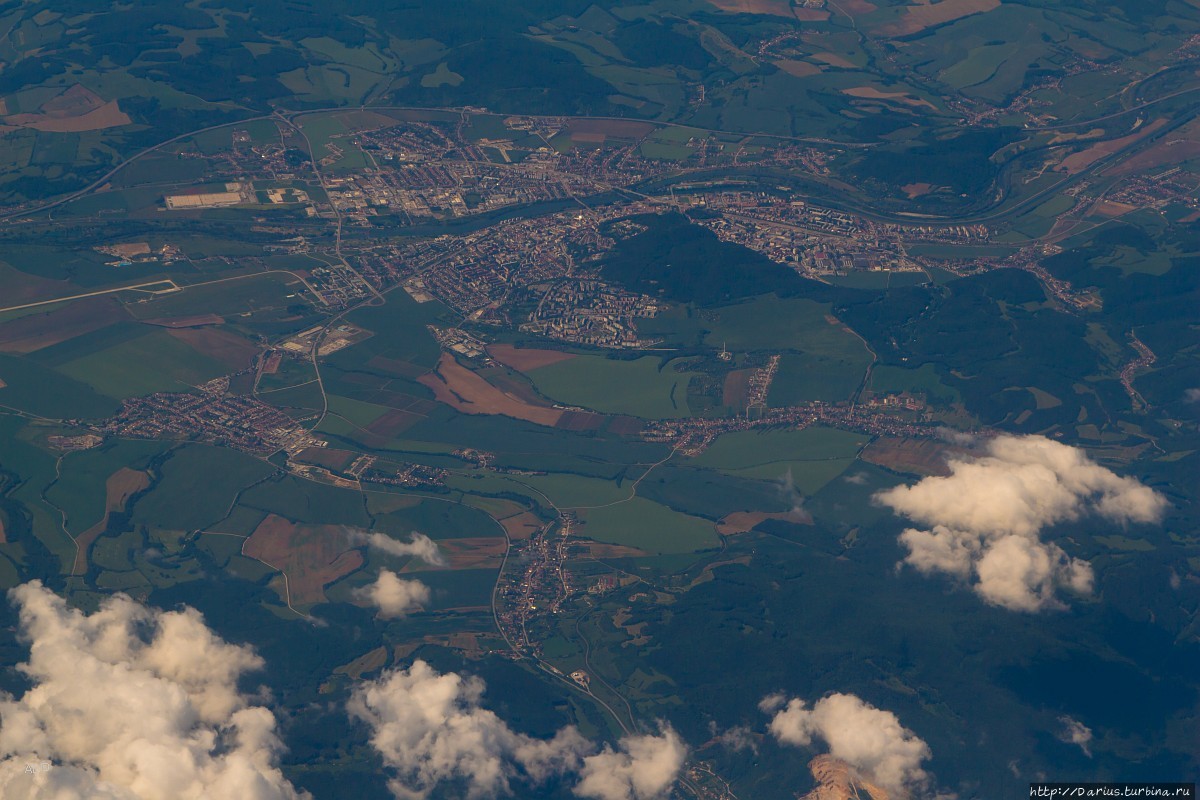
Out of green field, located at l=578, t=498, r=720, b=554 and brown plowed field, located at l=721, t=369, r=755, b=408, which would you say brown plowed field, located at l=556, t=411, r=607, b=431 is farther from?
brown plowed field, located at l=721, t=369, r=755, b=408

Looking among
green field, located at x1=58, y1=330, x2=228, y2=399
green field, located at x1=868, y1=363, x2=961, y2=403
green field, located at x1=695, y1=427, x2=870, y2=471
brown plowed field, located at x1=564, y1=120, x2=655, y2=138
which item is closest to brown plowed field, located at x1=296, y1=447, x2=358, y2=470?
green field, located at x1=58, y1=330, x2=228, y2=399

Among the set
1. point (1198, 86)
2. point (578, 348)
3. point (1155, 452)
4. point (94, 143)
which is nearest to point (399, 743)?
point (578, 348)

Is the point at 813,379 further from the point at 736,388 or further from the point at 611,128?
the point at 611,128

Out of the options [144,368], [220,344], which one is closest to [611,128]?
[220,344]

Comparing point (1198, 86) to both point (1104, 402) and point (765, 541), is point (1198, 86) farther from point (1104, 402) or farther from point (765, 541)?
point (765, 541)

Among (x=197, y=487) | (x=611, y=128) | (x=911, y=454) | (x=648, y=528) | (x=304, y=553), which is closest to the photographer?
(x=304, y=553)

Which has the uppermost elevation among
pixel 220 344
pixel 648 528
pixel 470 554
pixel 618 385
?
pixel 220 344

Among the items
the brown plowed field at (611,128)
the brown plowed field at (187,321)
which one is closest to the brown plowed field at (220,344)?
the brown plowed field at (187,321)

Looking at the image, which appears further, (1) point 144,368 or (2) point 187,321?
(2) point 187,321
